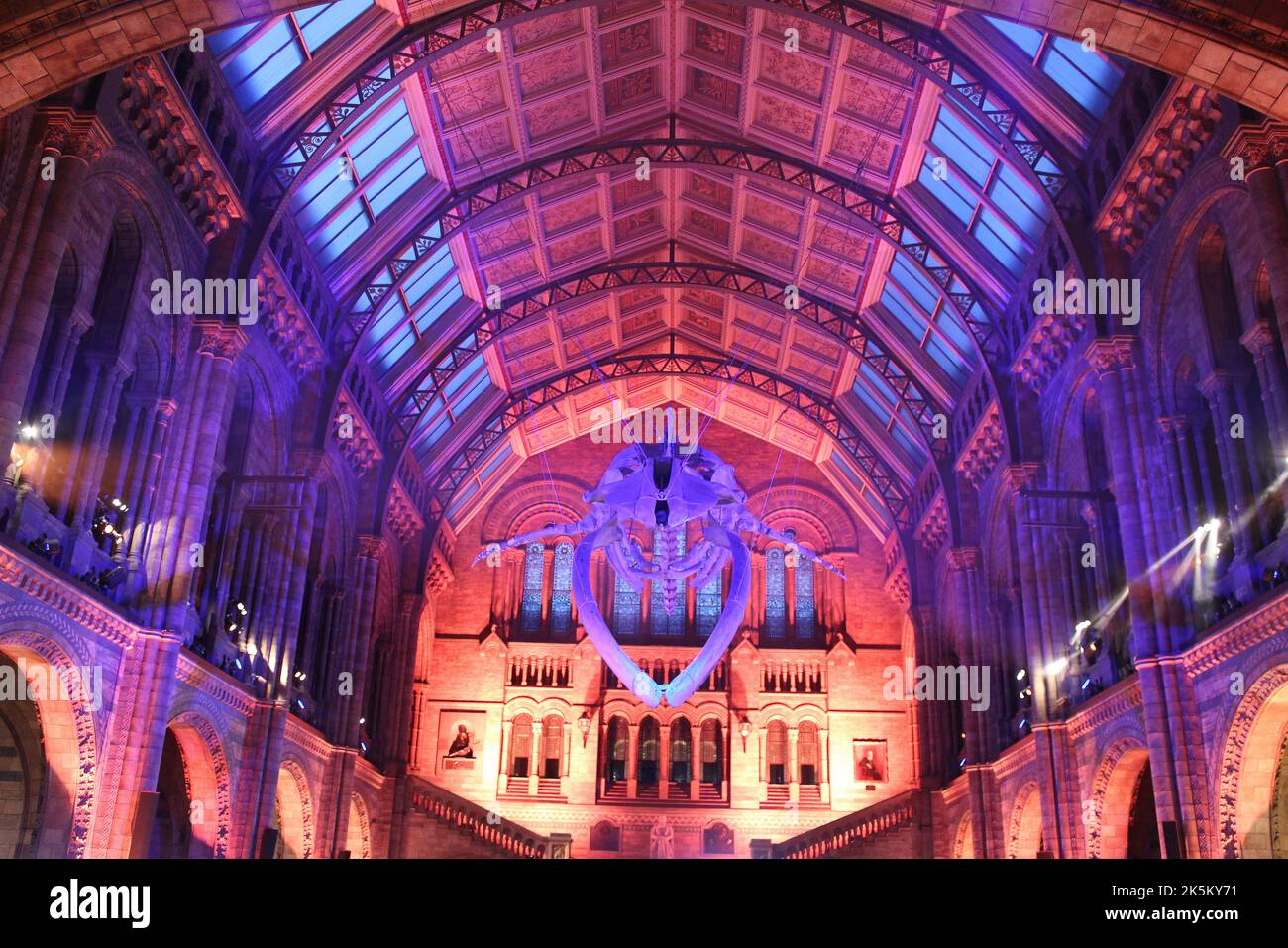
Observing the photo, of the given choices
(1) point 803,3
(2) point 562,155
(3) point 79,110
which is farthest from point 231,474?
(1) point 803,3

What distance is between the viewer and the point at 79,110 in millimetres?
15688

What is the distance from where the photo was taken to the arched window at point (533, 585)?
39.6 metres

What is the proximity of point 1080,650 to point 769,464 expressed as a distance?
64.5ft

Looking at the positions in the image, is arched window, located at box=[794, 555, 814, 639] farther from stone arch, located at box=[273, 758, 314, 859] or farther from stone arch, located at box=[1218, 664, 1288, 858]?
stone arch, located at box=[1218, 664, 1288, 858]

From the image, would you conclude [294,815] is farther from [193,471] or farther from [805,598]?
[805,598]

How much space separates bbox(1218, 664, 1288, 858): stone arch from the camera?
15.7 meters

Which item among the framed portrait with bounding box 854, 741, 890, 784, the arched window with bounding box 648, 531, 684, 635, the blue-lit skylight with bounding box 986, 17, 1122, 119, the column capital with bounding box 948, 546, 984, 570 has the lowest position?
the framed portrait with bounding box 854, 741, 890, 784

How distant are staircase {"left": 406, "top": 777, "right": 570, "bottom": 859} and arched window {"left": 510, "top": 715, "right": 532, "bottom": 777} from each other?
Result: 4664 mm

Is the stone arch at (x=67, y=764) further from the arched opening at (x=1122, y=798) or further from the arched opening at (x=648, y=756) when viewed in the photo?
the arched opening at (x=648, y=756)

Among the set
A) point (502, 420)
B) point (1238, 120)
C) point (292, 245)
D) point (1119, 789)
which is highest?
point (502, 420)

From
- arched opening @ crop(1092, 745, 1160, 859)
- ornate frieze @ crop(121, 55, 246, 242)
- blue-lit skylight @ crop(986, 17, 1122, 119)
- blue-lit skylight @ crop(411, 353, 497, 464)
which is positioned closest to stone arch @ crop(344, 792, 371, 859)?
blue-lit skylight @ crop(411, 353, 497, 464)

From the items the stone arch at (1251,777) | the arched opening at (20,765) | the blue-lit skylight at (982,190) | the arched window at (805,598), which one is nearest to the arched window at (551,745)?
the arched window at (805,598)

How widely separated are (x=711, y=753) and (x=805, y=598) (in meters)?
6.38
